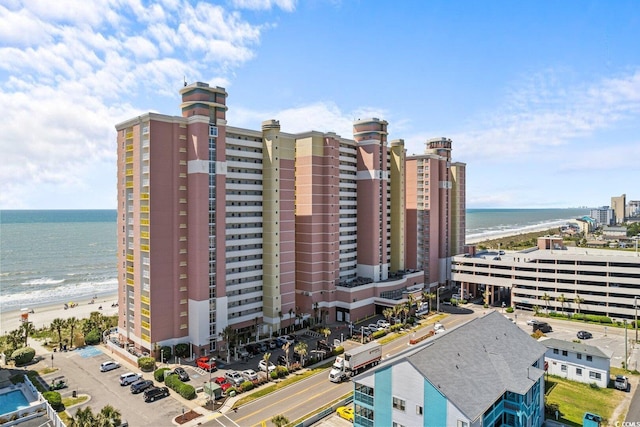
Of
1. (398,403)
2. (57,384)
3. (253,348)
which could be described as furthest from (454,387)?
(57,384)

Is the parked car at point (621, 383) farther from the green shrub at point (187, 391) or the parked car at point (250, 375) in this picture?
the green shrub at point (187, 391)

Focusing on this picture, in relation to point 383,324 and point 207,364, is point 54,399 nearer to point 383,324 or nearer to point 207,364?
point 207,364

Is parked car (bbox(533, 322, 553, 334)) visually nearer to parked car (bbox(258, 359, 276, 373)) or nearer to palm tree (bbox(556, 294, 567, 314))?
palm tree (bbox(556, 294, 567, 314))

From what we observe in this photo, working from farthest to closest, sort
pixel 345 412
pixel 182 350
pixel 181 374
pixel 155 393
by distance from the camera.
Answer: pixel 182 350, pixel 181 374, pixel 155 393, pixel 345 412

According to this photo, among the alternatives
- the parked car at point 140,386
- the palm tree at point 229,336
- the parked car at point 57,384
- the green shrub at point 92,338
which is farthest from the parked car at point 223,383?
the green shrub at point 92,338

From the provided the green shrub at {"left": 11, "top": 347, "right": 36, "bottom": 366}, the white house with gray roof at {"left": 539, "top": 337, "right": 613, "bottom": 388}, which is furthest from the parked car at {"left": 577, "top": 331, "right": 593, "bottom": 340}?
the green shrub at {"left": 11, "top": 347, "right": 36, "bottom": 366}

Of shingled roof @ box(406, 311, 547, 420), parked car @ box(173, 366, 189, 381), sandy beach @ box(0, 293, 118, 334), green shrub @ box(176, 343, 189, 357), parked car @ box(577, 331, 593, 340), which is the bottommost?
sandy beach @ box(0, 293, 118, 334)
